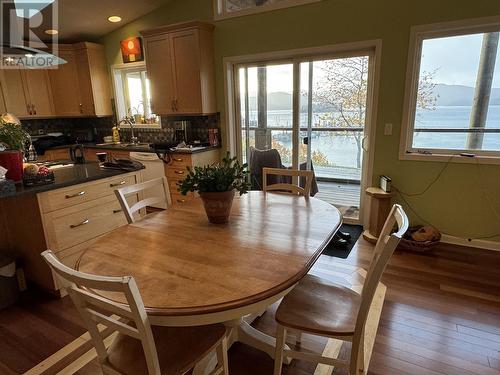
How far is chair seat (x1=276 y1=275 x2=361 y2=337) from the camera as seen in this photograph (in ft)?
4.17

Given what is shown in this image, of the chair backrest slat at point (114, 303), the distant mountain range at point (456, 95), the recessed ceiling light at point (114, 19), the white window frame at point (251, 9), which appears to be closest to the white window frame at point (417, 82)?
the distant mountain range at point (456, 95)

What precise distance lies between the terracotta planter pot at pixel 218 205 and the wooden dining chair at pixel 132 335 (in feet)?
1.80

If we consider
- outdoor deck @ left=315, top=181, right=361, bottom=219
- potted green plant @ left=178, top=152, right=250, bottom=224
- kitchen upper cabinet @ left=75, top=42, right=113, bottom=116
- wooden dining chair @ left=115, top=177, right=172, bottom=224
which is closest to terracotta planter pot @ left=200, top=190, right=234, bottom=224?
potted green plant @ left=178, top=152, right=250, bottom=224

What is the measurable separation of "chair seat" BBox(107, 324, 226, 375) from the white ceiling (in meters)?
3.98

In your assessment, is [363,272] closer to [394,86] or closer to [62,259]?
[394,86]

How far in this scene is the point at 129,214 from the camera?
179 centimetres

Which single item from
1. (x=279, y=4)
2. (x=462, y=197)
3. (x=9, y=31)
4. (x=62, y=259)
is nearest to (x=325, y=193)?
(x=462, y=197)

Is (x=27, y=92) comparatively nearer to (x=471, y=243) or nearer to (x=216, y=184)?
(x=216, y=184)

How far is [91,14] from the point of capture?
13.0 feet

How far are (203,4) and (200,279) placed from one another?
378cm

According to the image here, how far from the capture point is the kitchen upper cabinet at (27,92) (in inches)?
171

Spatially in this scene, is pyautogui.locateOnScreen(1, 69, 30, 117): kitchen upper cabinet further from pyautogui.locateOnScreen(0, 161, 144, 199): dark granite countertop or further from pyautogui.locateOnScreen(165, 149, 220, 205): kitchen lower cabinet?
pyautogui.locateOnScreen(0, 161, 144, 199): dark granite countertop

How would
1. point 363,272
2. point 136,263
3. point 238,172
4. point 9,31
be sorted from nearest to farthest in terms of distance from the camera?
point 136,263 < point 238,172 < point 363,272 < point 9,31

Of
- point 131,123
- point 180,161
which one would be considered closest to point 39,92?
point 131,123
